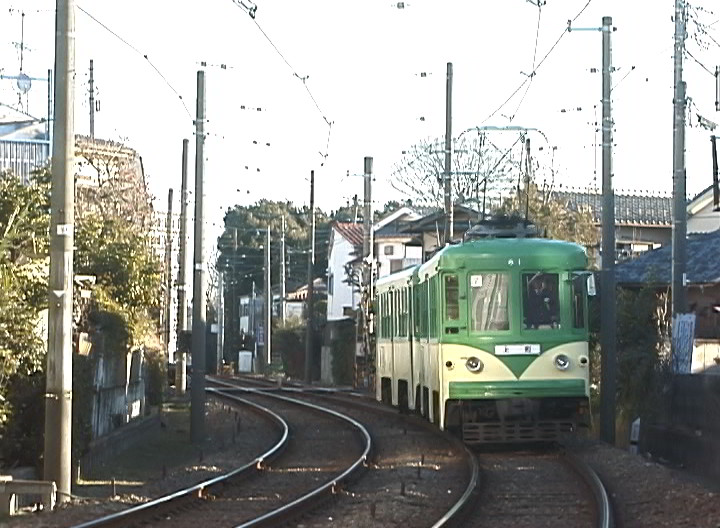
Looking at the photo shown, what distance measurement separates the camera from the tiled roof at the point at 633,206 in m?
49.0

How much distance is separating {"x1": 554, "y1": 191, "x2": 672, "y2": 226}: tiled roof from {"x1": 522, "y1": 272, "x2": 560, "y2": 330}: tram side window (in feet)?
103

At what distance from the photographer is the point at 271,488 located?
14.5 meters

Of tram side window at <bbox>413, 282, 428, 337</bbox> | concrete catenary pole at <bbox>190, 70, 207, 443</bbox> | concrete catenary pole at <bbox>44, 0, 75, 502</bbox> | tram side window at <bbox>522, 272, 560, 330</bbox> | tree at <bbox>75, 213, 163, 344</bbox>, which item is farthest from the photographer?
concrete catenary pole at <bbox>190, 70, 207, 443</bbox>

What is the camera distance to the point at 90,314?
1828 centimetres

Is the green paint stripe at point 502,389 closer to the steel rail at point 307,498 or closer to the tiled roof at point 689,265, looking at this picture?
the steel rail at point 307,498

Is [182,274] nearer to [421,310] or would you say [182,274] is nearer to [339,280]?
[421,310]

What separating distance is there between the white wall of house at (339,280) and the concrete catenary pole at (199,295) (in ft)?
148

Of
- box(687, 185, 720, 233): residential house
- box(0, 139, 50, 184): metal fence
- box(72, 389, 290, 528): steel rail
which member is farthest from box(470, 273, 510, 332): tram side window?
box(687, 185, 720, 233): residential house

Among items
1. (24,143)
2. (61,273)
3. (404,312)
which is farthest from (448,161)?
(61,273)

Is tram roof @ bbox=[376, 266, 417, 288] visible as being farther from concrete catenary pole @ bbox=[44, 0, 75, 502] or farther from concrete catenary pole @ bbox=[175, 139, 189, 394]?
concrete catenary pole @ bbox=[44, 0, 75, 502]

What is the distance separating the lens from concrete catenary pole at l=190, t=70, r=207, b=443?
2041 cm

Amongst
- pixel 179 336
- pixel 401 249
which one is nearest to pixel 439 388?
pixel 179 336

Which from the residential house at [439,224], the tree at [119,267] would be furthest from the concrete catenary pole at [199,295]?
the residential house at [439,224]

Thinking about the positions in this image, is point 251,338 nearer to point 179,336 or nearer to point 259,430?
point 179,336
